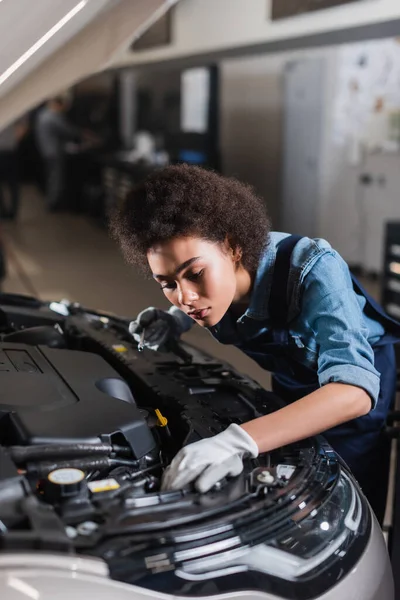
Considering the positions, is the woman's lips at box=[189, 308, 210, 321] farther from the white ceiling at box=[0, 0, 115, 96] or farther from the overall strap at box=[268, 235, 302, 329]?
the white ceiling at box=[0, 0, 115, 96]

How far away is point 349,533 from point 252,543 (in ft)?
0.58

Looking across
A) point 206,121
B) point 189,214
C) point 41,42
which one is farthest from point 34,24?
point 206,121

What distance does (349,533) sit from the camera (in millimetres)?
1030

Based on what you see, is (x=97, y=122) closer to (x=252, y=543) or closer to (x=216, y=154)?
(x=216, y=154)

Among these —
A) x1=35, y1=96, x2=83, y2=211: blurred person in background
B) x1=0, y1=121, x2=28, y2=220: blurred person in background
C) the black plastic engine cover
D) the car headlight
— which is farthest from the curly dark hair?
x1=35, y1=96, x2=83, y2=211: blurred person in background

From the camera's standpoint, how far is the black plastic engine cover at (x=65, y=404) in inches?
41.6

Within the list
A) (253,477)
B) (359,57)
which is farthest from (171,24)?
(253,477)

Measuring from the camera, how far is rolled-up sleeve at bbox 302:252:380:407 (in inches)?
44.9

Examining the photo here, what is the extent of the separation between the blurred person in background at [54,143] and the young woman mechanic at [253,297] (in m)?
6.81

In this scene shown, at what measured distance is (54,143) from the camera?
7.86 m

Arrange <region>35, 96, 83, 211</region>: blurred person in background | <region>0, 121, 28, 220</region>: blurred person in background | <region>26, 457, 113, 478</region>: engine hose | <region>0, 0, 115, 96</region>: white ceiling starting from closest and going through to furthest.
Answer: <region>26, 457, 113, 478</region>: engine hose
<region>0, 0, 115, 96</region>: white ceiling
<region>0, 121, 28, 220</region>: blurred person in background
<region>35, 96, 83, 211</region>: blurred person in background

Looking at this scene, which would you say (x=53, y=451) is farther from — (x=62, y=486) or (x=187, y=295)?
(x=187, y=295)

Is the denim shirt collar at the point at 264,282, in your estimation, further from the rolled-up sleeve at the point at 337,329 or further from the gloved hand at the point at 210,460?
the gloved hand at the point at 210,460

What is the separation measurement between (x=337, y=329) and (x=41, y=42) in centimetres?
86
